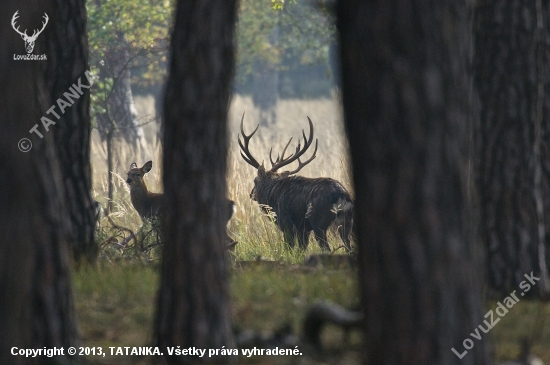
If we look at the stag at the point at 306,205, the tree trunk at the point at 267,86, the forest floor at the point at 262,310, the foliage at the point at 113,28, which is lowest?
the forest floor at the point at 262,310

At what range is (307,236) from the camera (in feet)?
36.4

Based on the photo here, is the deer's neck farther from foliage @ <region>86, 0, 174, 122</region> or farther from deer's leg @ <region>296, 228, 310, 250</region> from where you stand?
foliage @ <region>86, 0, 174, 122</region>

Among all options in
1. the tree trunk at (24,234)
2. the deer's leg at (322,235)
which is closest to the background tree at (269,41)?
the deer's leg at (322,235)

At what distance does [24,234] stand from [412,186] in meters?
1.75

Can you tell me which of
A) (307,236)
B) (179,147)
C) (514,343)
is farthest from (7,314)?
(307,236)

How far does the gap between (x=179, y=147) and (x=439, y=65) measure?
55.1 inches

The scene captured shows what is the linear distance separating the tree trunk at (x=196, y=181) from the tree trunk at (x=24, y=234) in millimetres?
515

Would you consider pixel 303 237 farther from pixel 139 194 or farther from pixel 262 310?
pixel 262 310

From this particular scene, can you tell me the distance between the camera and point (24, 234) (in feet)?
12.9

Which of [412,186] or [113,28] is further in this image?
[113,28]

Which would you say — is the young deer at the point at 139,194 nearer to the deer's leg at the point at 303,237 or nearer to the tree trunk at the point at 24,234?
the deer's leg at the point at 303,237

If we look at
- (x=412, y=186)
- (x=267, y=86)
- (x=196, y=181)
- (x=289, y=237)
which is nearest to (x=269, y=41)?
(x=267, y=86)

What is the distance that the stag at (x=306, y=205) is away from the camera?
34.6 feet

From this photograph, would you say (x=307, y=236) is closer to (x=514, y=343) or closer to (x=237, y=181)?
(x=237, y=181)
